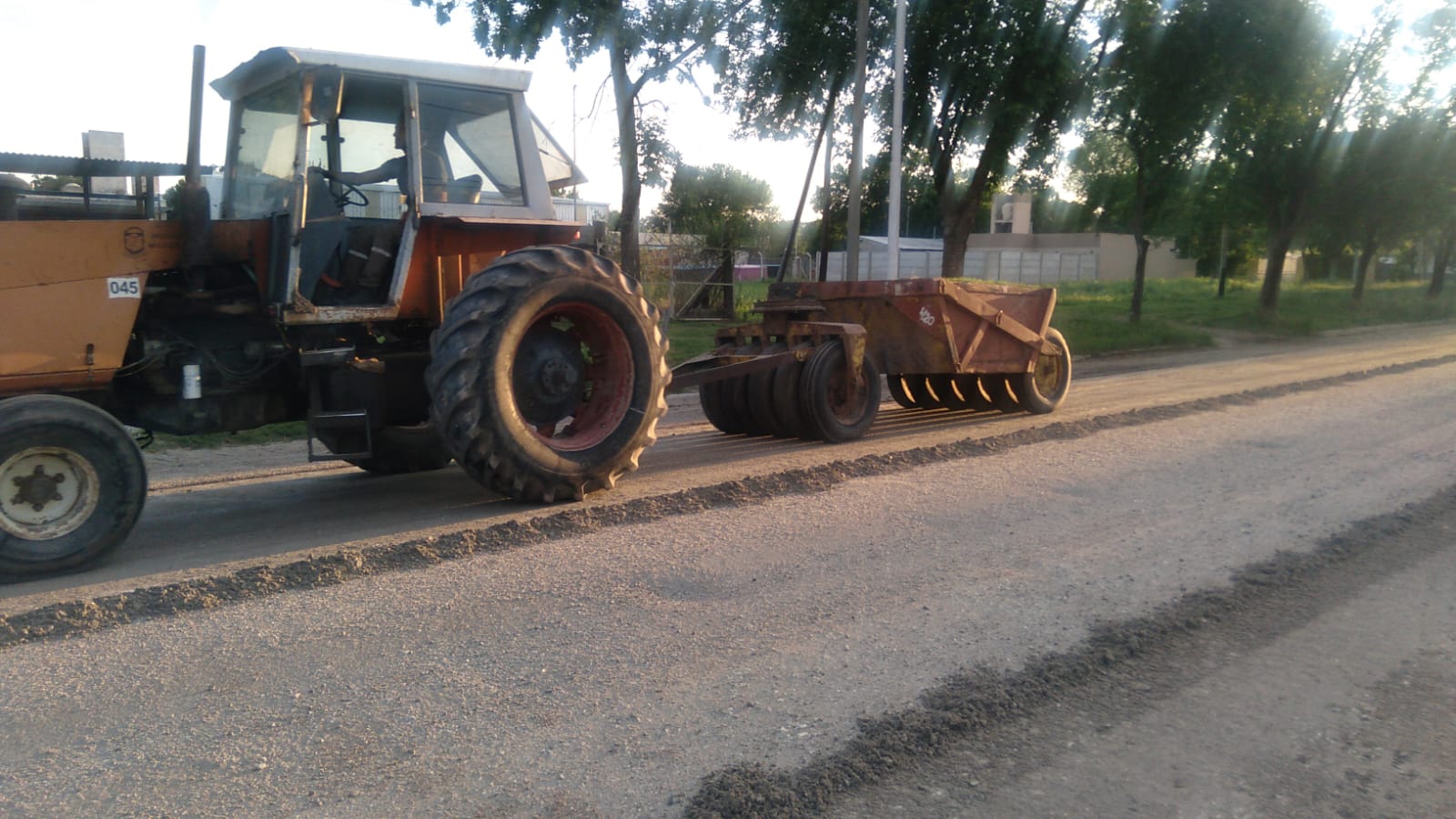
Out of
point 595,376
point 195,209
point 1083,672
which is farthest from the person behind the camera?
point 595,376

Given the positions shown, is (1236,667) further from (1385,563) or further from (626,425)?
(626,425)

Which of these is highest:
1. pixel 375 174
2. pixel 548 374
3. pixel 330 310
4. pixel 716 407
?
pixel 375 174

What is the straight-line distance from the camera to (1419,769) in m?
3.78

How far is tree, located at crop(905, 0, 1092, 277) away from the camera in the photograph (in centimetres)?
2045

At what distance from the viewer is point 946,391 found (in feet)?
38.8

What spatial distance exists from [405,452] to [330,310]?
1.87m

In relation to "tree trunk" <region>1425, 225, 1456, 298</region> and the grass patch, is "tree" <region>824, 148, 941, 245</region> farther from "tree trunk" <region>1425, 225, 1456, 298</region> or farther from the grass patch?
"tree trunk" <region>1425, 225, 1456, 298</region>

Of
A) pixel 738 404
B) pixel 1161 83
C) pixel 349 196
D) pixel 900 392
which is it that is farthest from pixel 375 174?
pixel 1161 83

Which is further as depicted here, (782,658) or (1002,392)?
(1002,392)

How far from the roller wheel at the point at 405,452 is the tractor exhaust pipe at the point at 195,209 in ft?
4.48

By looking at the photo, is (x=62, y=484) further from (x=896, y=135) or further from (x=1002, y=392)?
(x=896, y=135)

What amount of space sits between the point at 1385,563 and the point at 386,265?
593 centimetres

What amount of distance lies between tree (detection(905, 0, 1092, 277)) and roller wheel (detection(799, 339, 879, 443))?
12330 millimetres

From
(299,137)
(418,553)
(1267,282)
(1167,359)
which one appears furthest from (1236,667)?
(1267,282)
